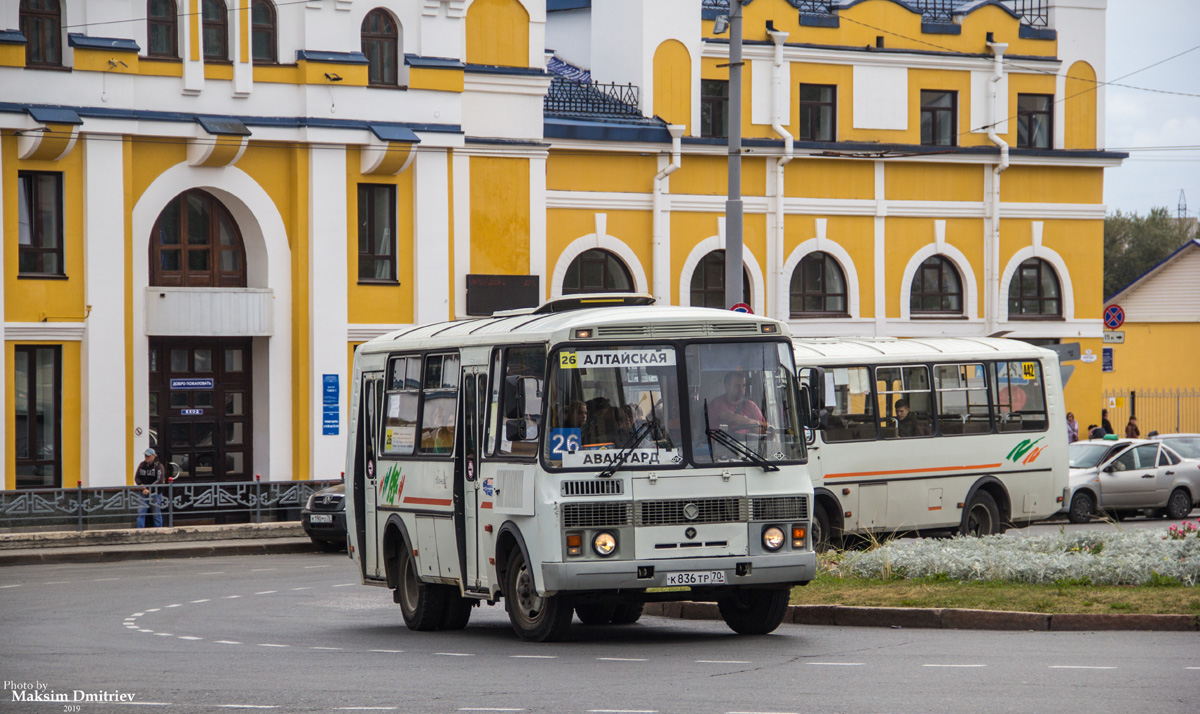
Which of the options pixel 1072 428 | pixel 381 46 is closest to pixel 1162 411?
pixel 1072 428

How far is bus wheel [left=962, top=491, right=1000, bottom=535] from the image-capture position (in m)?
23.1

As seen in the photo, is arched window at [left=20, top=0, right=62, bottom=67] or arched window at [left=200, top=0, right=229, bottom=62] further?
arched window at [left=200, top=0, right=229, bottom=62]

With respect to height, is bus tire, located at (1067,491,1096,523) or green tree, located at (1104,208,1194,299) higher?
green tree, located at (1104,208,1194,299)

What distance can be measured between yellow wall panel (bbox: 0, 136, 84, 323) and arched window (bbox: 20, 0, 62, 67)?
1.56 m

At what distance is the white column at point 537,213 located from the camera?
34.6m

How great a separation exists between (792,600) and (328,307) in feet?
60.8

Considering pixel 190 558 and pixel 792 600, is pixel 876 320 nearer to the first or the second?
pixel 190 558

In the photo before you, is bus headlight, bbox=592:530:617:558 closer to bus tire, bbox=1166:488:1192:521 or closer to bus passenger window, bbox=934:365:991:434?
bus passenger window, bbox=934:365:991:434

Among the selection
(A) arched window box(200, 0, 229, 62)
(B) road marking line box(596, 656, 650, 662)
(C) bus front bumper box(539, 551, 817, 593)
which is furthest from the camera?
(A) arched window box(200, 0, 229, 62)

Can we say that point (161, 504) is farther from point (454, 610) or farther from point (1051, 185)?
point (1051, 185)

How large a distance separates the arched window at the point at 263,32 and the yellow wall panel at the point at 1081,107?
20.2 meters

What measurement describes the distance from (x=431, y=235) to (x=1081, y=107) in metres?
18.0

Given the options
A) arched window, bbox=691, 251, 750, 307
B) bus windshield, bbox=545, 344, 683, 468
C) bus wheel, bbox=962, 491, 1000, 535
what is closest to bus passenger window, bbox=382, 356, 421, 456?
bus windshield, bbox=545, 344, 683, 468

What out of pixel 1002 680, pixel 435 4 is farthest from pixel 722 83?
pixel 1002 680
